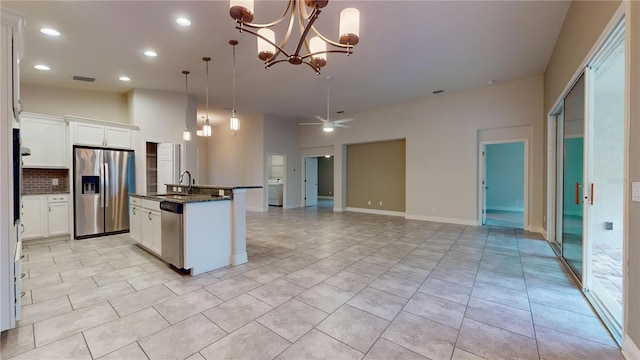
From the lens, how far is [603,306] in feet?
7.61

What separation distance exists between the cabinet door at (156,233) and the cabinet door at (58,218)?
2569 mm

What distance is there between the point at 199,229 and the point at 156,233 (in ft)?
3.04

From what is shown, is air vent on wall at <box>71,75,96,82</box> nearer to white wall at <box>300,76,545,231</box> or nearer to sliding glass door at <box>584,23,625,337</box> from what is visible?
white wall at <box>300,76,545,231</box>

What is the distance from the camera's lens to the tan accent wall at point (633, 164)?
1.67m

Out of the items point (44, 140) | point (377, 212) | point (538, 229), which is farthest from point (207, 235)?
point (538, 229)

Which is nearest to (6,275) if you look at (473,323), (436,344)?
(436,344)

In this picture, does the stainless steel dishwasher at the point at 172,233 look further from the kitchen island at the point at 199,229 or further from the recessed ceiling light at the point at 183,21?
the recessed ceiling light at the point at 183,21

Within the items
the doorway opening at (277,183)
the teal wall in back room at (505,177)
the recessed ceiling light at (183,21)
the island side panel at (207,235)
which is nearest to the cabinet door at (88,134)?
the recessed ceiling light at (183,21)

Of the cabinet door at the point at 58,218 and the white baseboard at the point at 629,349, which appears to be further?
the cabinet door at the point at 58,218

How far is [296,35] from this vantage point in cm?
383

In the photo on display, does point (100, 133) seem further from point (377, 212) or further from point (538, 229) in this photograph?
point (538, 229)

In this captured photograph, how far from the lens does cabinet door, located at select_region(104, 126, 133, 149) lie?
5.36 meters

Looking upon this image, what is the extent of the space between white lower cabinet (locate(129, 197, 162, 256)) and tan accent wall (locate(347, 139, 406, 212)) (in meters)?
6.04

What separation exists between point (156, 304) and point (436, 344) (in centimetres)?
236
